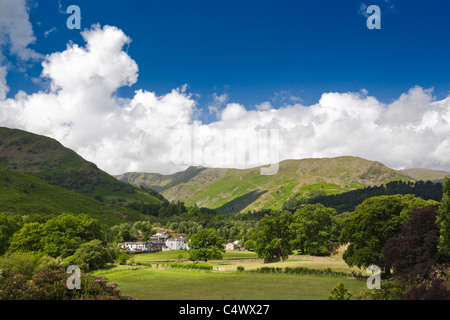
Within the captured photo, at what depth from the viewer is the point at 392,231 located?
50125 mm

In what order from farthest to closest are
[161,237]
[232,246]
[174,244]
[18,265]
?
[161,237] < [232,246] < [174,244] < [18,265]

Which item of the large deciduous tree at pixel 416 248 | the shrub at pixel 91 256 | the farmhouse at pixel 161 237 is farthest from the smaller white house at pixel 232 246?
the large deciduous tree at pixel 416 248

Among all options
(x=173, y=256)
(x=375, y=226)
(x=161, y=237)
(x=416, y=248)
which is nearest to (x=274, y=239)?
(x=375, y=226)

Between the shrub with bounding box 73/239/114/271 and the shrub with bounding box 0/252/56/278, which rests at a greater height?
the shrub with bounding box 0/252/56/278

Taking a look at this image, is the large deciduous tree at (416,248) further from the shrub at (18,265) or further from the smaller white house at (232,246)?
the smaller white house at (232,246)

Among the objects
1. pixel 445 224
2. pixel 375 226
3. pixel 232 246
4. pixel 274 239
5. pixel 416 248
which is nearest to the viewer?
pixel 445 224

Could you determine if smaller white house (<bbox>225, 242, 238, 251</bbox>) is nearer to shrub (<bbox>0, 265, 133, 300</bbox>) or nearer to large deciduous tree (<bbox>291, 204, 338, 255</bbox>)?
large deciduous tree (<bbox>291, 204, 338, 255</bbox>)

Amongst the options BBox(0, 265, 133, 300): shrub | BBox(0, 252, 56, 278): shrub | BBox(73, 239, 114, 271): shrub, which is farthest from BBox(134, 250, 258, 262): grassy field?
BBox(0, 265, 133, 300): shrub

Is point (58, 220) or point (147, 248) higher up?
point (58, 220)

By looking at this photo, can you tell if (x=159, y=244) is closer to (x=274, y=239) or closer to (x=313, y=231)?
(x=274, y=239)

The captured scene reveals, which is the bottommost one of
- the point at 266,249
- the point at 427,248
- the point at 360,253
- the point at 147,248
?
the point at 147,248
